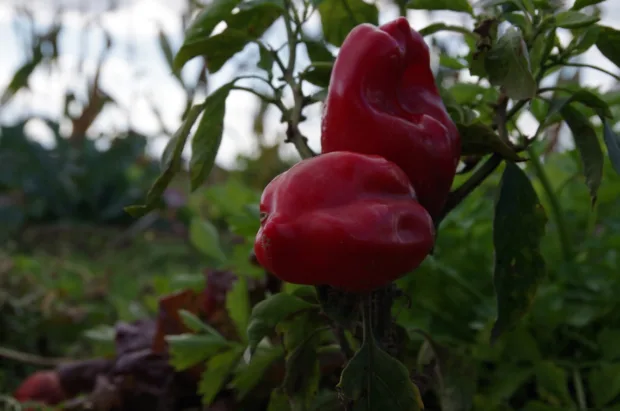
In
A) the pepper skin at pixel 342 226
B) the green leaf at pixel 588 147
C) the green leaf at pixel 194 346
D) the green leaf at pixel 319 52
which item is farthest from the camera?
the green leaf at pixel 194 346

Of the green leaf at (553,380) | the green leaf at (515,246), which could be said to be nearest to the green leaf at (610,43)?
the green leaf at (515,246)

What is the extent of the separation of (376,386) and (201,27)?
31 centimetres

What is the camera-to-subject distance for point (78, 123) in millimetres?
3457

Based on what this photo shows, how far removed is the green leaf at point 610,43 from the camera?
0.51 meters

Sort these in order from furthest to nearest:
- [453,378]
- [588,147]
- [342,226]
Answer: [453,378], [588,147], [342,226]

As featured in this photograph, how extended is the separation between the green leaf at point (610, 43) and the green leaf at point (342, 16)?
0.58 ft

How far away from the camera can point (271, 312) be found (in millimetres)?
484

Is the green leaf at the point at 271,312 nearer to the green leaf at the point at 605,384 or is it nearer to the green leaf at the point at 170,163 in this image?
the green leaf at the point at 170,163

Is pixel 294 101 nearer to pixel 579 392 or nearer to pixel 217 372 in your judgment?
pixel 217 372

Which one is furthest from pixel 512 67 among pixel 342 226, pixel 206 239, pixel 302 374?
pixel 206 239

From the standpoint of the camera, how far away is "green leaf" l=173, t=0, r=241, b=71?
53 cm

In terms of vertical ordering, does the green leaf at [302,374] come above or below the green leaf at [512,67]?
below

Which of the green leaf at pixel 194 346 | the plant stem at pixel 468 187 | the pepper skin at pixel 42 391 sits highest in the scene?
the plant stem at pixel 468 187

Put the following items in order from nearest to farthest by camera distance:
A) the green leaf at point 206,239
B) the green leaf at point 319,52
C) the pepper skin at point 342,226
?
the pepper skin at point 342,226
the green leaf at point 319,52
the green leaf at point 206,239
